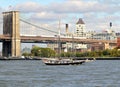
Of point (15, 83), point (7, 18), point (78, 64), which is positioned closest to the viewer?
point (15, 83)

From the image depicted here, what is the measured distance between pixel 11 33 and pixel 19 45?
474 cm

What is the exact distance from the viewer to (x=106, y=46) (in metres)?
156

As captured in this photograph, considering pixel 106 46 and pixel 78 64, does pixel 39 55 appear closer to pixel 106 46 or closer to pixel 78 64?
pixel 106 46

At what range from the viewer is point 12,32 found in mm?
123625

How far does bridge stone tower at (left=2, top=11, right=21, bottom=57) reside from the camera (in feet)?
397

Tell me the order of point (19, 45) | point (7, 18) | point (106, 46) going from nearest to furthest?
point (19, 45) < point (7, 18) < point (106, 46)

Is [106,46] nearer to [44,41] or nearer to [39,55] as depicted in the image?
[39,55]

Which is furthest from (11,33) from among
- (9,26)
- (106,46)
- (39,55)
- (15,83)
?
(15,83)

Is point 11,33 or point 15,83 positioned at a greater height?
point 11,33

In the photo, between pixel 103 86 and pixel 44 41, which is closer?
pixel 103 86

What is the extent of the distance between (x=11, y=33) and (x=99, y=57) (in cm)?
2417

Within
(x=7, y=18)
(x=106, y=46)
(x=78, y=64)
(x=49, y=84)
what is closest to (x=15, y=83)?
(x=49, y=84)

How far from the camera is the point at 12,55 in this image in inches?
4857

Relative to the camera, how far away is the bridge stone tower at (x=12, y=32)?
121062 mm
